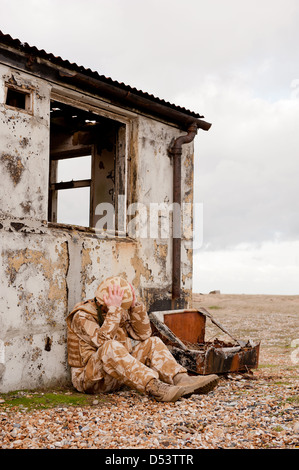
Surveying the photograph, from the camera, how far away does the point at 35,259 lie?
21.3 ft

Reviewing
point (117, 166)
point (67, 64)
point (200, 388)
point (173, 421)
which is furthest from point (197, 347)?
point (67, 64)

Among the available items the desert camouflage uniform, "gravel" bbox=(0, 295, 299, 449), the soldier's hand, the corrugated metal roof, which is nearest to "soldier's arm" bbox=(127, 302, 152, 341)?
the desert camouflage uniform

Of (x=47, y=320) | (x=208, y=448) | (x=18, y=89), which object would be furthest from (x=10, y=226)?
(x=208, y=448)

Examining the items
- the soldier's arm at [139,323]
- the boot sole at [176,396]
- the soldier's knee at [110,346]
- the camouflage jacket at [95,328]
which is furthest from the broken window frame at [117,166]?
the boot sole at [176,396]

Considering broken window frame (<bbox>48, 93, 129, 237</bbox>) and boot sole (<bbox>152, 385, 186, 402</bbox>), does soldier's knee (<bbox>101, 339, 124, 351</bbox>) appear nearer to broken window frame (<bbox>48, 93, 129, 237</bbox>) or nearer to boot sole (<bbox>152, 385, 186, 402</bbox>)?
boot sole (<bbox>152, 385, 186, 402</bbox>)

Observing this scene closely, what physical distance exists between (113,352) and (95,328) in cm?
56

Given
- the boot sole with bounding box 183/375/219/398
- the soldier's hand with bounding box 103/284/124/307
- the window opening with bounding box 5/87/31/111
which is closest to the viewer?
the boot sole with bounding box 183/375/219/398

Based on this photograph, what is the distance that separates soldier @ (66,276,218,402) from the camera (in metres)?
5.43

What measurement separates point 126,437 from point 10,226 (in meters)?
2.99

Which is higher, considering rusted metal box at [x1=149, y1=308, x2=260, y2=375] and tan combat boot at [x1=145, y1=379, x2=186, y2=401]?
rusted metal box at [x1=149, y1=308, x2=260, y2=375]

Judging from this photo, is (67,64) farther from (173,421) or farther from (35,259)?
(173,421)

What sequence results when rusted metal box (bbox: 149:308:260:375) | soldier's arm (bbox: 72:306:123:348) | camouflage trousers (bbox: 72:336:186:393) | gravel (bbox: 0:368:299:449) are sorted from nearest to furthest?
gravel (bbox: 0:368:299:449) < camouflage trousers (bbox: 72:336:186:393) < soldier's arm (bbox: 72:306:123:348) < rusted metal box (bbox: 149:308:260:375)

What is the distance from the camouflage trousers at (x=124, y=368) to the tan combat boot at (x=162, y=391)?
59 mm

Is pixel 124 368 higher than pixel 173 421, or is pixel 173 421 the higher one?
pixel 124 368
